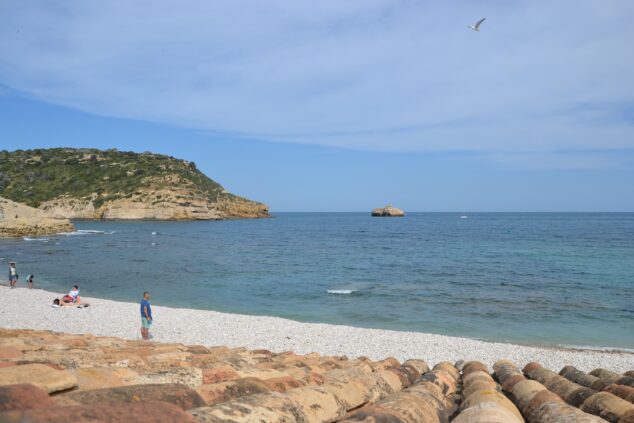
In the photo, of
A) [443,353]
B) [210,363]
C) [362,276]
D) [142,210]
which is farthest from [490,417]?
[142,210]

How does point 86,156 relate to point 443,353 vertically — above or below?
above

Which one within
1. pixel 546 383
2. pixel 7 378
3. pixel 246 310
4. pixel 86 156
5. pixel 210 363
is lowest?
pixel 246 310

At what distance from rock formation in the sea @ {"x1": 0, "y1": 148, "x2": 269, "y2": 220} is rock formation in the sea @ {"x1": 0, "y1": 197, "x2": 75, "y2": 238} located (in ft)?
121

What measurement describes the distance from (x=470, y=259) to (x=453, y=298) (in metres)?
20.5

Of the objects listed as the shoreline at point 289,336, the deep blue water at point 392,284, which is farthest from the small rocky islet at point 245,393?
the deep blue water at point 392,284

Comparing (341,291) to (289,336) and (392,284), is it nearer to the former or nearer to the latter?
(392,284)

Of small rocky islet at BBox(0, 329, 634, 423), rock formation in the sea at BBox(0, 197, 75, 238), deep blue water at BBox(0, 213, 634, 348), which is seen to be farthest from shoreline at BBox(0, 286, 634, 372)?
rock formation in the sea at BBox(0, 197, 75, 238)

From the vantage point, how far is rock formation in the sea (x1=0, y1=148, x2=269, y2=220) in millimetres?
111188

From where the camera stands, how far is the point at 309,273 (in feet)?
115

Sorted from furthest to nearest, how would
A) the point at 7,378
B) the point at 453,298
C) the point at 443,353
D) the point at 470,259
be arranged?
the point at 470,259
the point at 453,298
the point at 443,353
the point at 7,378

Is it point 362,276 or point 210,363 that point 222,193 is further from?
point 210,363

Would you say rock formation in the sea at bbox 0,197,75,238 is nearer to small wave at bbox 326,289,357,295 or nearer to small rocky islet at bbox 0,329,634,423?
small wave at bbox 326,289,357,295

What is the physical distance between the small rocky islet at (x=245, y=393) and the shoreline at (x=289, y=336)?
7.55 meters

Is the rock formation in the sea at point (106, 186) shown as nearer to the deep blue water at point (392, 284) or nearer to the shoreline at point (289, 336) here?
the deep blue water at point (392, 284)
